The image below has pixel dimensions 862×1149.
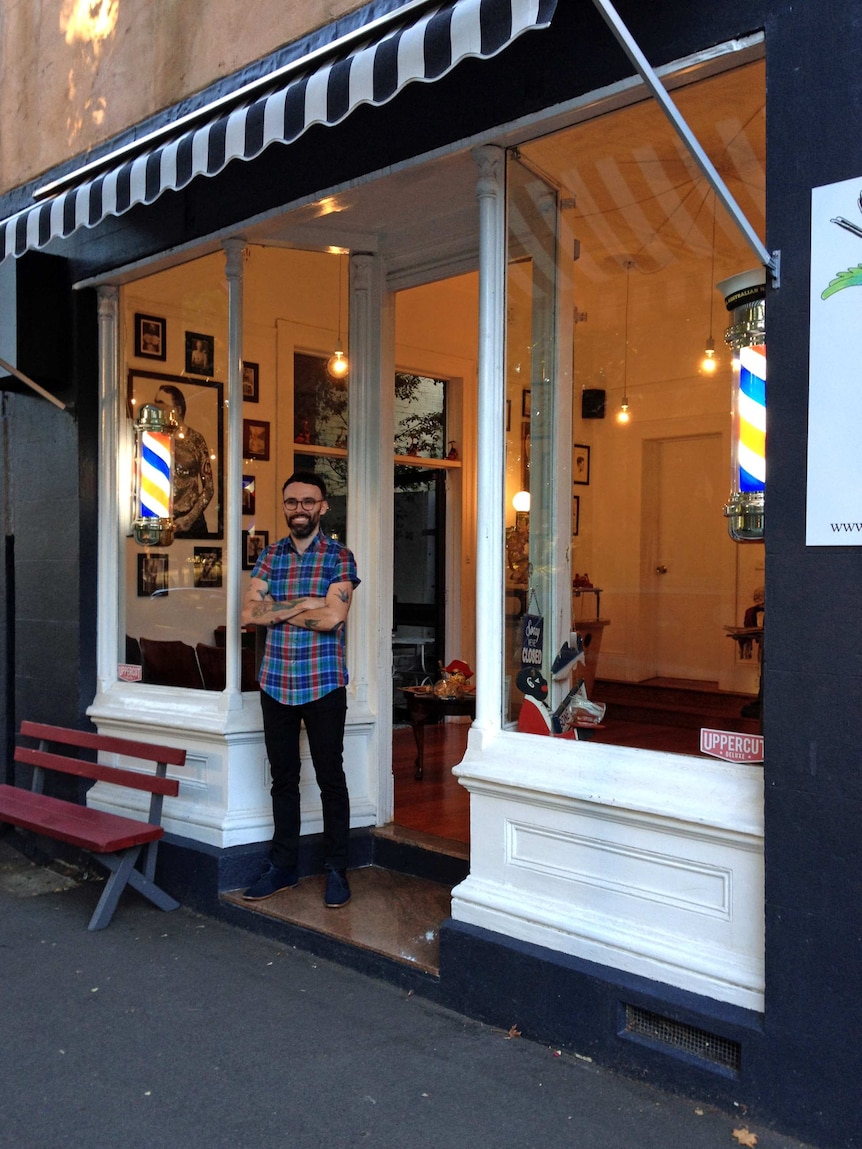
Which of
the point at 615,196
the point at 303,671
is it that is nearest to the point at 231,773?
the point at 303,671

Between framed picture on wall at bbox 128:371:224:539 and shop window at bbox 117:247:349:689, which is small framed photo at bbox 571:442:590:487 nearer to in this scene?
shop window at bbox 117:247:349:689

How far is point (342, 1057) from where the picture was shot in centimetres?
345

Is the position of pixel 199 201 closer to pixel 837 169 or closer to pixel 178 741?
pixel 178 741

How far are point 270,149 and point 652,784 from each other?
352 centimetres

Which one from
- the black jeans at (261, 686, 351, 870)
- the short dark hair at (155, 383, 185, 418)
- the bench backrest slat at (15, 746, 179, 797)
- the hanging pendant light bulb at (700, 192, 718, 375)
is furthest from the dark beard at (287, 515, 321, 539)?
the hanging pendant light bulb at (700, 192, 718, 375)

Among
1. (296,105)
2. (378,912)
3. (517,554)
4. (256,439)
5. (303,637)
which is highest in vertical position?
(296,105)

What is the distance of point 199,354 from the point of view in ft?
18.6

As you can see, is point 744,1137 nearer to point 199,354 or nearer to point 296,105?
point 296,105

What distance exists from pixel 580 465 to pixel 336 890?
2.67 metres

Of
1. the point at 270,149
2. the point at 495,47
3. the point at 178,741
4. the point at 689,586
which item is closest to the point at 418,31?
the point at 495,47

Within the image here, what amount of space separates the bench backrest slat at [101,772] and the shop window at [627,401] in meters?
1.99

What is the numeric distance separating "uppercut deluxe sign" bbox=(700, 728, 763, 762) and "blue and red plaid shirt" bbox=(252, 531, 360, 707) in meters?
1.88

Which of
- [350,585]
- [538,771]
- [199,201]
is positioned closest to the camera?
[538,771]

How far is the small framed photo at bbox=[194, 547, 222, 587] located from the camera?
554cm
